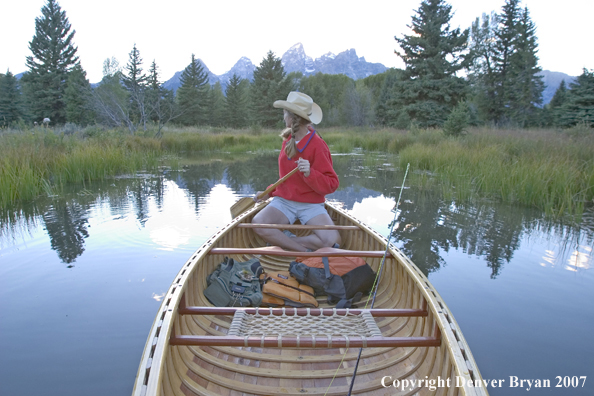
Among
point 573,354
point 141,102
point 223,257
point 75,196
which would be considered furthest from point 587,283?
point 141,102

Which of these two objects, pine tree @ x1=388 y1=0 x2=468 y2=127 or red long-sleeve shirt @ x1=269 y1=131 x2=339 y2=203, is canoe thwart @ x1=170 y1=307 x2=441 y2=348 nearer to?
red long-sleeve shirt @ x1=269 y1=131 x2=339 y2=203

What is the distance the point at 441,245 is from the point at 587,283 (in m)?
1.48

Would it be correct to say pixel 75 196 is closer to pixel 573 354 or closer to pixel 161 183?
pixel 161 183

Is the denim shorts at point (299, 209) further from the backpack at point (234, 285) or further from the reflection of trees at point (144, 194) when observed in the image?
the reflection of trees at point (144, 194)

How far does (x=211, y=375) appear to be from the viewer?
189 centimetres

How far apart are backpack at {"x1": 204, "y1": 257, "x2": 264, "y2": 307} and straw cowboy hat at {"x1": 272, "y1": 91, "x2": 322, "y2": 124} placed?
136cm

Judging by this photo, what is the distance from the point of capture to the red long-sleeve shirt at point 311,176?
11.7 ft

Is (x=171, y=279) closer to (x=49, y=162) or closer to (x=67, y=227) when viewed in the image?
(x=67, y=227)

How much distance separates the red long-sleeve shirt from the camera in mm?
3558

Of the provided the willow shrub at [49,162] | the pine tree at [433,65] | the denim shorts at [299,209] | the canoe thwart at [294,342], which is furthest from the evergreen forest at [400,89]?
the canoe thwart at [294,342]

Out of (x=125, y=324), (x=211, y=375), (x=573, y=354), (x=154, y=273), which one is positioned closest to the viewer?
(x=211, y=375)

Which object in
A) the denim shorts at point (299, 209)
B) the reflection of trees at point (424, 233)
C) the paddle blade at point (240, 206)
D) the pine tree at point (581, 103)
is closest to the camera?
the denim shorts at point (299, 209)

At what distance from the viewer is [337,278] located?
2852 mm

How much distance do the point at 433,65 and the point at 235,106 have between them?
1011 inches
